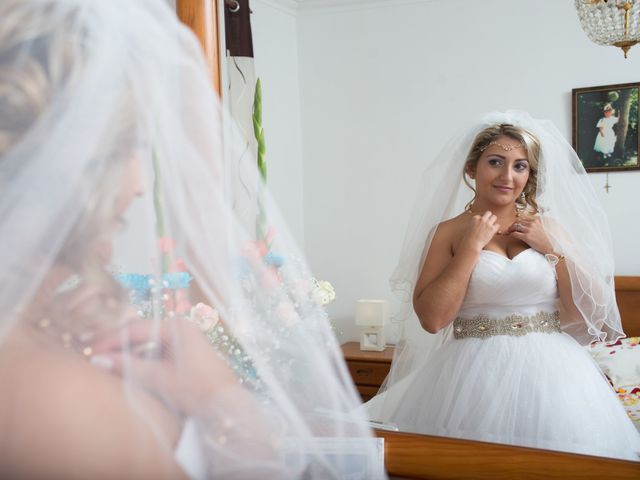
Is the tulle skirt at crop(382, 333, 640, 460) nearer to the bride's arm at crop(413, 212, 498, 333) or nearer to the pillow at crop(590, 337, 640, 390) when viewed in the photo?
the bride's arm at crop(413, 212, 498, 333)

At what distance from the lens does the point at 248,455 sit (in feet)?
1.86

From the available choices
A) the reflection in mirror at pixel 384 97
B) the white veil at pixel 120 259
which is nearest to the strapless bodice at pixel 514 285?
the reflection in mirror at pixel 384 97

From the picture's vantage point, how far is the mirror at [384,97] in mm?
2092

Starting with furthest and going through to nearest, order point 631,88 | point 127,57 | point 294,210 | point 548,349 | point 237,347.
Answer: point 294,210 < point 631,88 < point 548,349 < point 237,347 < point 127,57

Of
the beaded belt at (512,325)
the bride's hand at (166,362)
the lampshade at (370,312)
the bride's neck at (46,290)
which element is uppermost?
the bride's neck at (46,290)

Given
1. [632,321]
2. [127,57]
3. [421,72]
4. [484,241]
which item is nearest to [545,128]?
[484,241]

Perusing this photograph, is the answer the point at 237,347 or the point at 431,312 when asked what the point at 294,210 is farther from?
the point at 237,347

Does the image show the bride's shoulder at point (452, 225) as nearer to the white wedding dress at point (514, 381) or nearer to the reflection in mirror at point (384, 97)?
the white wedding dress at point (514, 381)

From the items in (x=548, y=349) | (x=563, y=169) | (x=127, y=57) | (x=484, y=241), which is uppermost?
(x=127, y=57)

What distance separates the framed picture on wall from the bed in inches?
53.3

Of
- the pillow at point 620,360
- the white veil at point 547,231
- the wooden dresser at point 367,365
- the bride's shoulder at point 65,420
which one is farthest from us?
the pillow at point 620,360

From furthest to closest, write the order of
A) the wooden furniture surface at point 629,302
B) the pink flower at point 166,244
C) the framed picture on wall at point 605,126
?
the wooden furniture surface at point 629,302, the framed picture on wall at point 605,126, the pink flower at point 166,244

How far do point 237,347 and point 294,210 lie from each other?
173 cm

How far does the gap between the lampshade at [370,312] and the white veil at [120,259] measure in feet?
6.00
